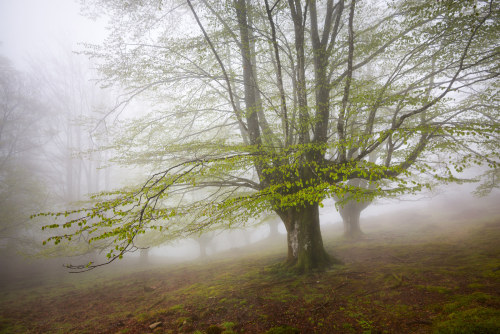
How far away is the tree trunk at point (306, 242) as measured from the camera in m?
6.39

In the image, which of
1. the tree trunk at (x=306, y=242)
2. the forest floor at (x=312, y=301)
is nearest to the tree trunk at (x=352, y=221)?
the forest floor at (x=312, y=301)

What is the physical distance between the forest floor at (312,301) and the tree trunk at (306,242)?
39 cm

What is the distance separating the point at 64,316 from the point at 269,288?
5564 mm

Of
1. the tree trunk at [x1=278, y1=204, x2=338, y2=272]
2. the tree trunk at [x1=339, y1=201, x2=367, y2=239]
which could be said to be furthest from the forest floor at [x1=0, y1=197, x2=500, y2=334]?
the tree trunk at [x1=339, y1=201, x2=367, y2=239]

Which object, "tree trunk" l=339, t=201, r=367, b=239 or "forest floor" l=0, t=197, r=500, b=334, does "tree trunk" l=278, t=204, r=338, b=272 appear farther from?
"tree trunk" l=339, t=201, r=367, b=239

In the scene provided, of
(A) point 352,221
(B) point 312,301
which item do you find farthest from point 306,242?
(A) point 352,221

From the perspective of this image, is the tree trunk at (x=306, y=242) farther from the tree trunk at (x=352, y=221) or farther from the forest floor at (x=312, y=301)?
the tree trunk at (x=352, y=221)

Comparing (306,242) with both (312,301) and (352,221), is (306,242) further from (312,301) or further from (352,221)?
(352,221)

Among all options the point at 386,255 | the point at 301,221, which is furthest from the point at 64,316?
the point at 386,255

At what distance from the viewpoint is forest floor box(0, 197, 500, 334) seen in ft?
10.8

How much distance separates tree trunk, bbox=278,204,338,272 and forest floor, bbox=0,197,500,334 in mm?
392

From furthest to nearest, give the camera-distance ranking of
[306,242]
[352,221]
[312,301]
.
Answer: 1. [352,221]
2. [306,242]
3. [312,301]

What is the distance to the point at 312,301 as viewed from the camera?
434 cm

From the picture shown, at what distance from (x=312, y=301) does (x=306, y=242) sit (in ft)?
7.25
